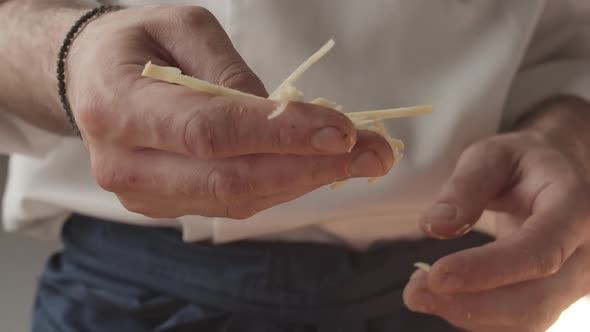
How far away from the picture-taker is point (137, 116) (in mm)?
339

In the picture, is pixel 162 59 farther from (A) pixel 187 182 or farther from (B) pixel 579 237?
(B) pixel 579 237

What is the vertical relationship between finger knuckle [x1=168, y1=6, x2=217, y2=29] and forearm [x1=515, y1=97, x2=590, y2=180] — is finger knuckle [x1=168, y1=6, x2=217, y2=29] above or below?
above

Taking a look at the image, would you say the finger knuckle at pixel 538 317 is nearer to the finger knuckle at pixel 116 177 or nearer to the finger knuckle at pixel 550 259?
the finger knuckle at pixel 550 259

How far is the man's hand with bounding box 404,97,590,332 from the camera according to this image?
0.48 meters

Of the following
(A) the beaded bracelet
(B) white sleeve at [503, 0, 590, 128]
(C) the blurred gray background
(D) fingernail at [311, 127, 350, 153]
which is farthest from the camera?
(C) the blurred gray background

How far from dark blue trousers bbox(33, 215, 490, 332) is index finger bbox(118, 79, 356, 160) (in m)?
0.31

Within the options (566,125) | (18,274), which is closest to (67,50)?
(566,125)

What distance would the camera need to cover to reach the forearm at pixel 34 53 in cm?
46

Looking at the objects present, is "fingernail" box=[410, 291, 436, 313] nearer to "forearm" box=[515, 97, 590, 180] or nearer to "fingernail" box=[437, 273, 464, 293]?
"fingernail" box=[437, 273, 464, 293]

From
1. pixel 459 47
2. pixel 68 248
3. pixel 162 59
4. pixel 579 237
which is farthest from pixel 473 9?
pixel 68 248

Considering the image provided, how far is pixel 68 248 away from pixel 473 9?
449mm

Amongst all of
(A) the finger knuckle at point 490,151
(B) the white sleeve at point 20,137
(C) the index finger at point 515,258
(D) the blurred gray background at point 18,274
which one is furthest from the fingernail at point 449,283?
(D) the blurred gray background at point 18,274

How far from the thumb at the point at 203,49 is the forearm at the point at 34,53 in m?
0.10

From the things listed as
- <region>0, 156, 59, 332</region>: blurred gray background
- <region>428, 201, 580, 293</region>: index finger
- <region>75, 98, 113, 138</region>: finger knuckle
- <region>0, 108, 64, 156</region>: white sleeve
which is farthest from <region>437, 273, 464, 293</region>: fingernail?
<region>0, 156, 59, 332</region>: blurred gray background
